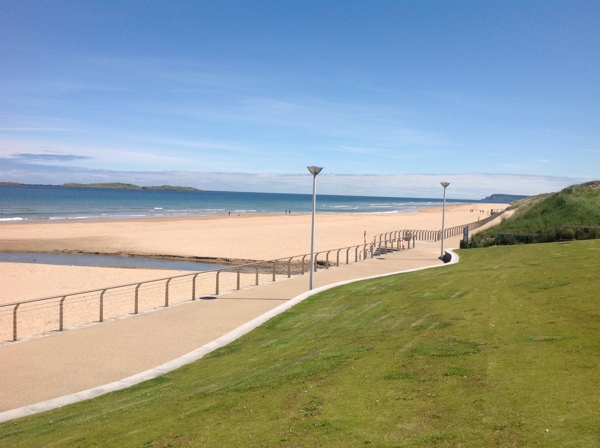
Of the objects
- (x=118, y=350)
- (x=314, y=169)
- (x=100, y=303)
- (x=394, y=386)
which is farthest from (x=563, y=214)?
(x=394, y=386)

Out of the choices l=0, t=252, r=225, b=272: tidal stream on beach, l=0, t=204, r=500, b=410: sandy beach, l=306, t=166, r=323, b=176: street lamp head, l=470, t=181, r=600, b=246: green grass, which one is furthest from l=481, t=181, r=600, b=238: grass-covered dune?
l=0, t=252, r=225, b=272: tidal stream on beach

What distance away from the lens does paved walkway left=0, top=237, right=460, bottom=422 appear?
28.3 feet

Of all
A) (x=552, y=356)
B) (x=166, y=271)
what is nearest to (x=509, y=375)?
(x=552, y=356)

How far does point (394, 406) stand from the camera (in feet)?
17.9

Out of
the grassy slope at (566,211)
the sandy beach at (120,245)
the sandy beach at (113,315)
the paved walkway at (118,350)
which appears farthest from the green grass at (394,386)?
the grassy slope at (566,211)

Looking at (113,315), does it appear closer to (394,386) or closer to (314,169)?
(314,169)

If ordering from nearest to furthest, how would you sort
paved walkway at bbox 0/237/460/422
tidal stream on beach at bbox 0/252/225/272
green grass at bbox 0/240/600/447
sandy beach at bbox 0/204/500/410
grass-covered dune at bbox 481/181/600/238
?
green grass at bbox 0/240/600/447
paved walkway at bbox 0/237/460/422
sandy beach at bbox 0/204/500/410
grass-covered dune at bbox 481/181/600/238
tidal stream on beach at bbox 0/252/225/272

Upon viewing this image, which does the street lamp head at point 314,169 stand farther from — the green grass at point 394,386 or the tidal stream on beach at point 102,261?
the tidal stream on beach at point 102,261

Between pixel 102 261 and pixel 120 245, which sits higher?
pixel 120 245

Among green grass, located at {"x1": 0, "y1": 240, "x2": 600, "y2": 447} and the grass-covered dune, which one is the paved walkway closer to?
green grass, located at {"x1": 0, "y1": 240, "x2": 600, "y2": 447}

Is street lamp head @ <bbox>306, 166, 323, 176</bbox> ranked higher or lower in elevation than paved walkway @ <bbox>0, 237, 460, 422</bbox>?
→ higher

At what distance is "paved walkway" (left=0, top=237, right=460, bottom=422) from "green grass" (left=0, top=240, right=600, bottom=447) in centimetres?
65

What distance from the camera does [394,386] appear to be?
19.8 ft

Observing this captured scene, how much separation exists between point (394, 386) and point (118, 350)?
6684 mm
